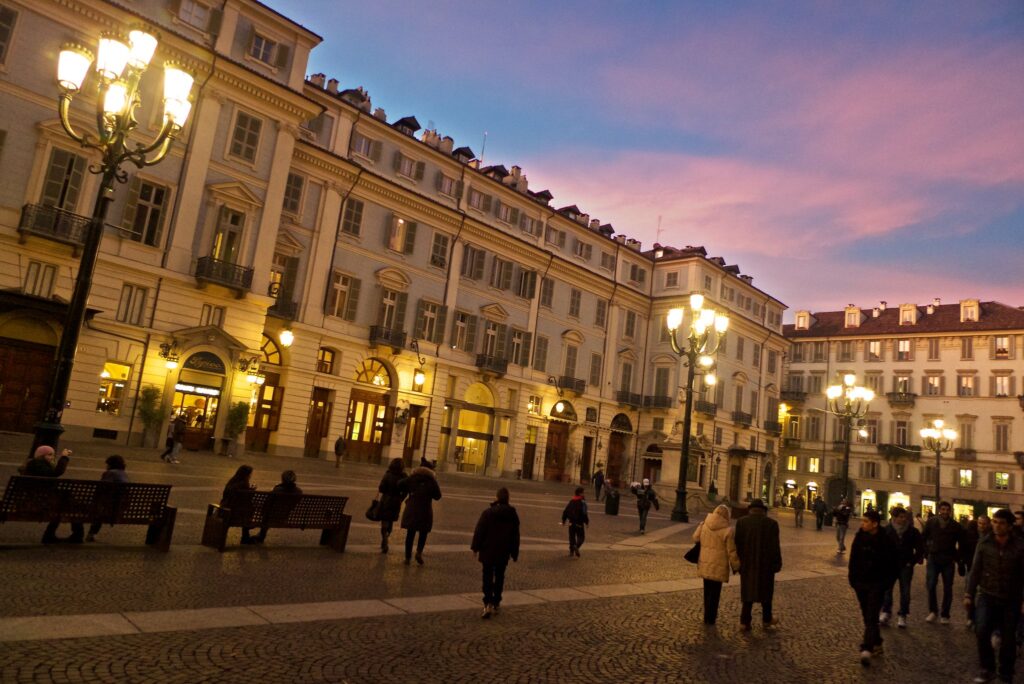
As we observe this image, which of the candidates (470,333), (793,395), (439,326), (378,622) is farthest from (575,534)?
(793,395)

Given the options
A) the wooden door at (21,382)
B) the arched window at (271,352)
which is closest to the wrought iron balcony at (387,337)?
the arched window at (271,352)

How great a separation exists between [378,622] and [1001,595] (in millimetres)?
6824

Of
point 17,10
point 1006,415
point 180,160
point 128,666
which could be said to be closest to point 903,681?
point 128,666

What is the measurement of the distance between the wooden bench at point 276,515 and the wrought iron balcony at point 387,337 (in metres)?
22.6

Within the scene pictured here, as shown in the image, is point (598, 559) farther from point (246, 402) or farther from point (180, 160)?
point (180, 160)

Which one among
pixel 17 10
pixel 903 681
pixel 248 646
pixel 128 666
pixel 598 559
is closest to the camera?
pixel 128 666

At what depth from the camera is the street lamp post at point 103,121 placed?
964cm

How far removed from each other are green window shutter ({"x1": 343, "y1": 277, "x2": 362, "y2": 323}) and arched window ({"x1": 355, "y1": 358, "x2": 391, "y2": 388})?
8.23 ft

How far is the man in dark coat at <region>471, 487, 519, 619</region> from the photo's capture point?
323 inches

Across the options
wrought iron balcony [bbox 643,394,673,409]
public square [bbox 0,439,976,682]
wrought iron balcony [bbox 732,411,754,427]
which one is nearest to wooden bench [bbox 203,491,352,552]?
public square [bbox 0,439,976,682]

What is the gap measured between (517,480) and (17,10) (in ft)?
99.5

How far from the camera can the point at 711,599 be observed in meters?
9.16

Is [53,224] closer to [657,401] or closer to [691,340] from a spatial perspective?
[691,340]

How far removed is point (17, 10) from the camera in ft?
72.9
